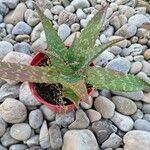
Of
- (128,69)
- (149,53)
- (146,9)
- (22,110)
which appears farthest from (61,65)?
(146,9)

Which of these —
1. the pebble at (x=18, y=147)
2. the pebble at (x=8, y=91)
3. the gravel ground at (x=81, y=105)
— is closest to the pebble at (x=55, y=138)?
the gravel ground at (x=81, y=105)

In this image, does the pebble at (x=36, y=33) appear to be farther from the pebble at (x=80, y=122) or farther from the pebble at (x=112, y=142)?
the pebble at (x=112, y=142)

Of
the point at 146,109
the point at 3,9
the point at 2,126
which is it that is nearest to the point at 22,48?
the point at 3,9

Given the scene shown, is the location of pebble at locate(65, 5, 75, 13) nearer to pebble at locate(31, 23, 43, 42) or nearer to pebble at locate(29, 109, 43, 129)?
pebble at locate(31, 23, 43, 42)

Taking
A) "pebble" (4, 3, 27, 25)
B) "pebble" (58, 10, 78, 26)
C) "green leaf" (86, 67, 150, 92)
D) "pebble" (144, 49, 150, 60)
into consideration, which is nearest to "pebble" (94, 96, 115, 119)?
"green leaf" (86, 67, 150, 92)

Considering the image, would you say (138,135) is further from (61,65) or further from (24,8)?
(24,8)

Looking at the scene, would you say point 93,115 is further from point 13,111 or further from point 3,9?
point 3,9
